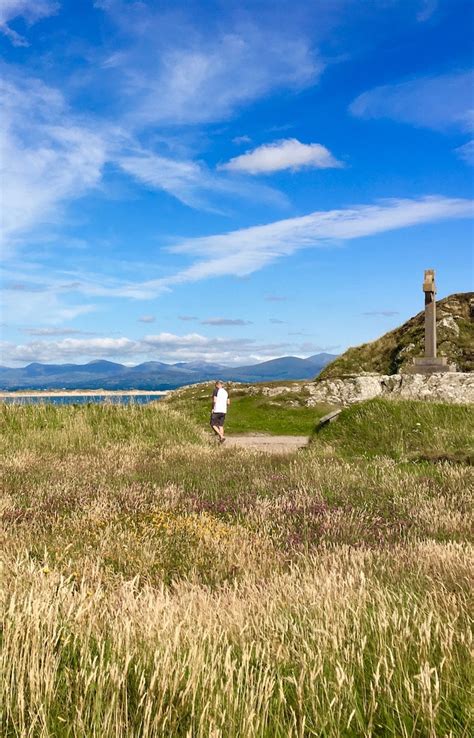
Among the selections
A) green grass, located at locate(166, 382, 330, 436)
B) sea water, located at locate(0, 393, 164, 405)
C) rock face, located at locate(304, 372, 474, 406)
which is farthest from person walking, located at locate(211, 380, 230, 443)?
rock face, located at locate(304, 372, 474, 406)

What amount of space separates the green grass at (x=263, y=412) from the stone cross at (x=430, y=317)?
19.2 ft

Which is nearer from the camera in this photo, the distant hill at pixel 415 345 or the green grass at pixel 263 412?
the green grass at pixel 263 412

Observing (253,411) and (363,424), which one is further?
(253,411)

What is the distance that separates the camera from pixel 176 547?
604cm

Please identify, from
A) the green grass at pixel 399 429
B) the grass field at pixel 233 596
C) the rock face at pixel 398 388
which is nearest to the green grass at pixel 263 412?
the rock face at pixel 398 388

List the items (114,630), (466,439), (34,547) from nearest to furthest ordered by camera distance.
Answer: (114,630)
(34,547)
(466,439)

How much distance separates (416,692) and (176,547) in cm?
365

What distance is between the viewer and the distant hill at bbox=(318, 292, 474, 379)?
1470 inches

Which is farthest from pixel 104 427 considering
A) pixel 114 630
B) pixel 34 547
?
pixel 114 630

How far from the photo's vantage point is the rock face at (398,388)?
2322 centimetres

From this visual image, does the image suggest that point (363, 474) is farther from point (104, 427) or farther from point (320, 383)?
point (320, 383)

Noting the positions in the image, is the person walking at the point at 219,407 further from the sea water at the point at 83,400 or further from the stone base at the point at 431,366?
the stone base at the point at 431,366

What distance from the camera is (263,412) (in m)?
28.7

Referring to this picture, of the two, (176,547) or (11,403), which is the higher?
(11,403)
